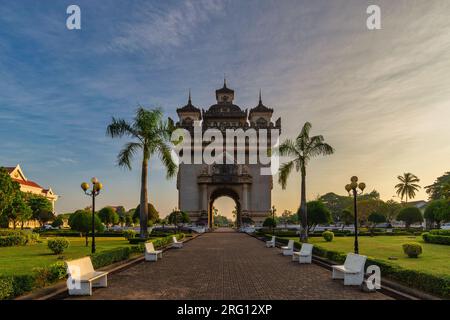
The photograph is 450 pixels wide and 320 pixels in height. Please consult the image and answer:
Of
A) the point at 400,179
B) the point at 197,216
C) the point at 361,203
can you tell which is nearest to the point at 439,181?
the point at 400,179

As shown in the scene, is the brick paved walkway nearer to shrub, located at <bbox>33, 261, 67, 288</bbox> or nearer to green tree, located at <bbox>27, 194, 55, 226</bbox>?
shrub, located at <bbox>33, 261, 67, 288</bbox>

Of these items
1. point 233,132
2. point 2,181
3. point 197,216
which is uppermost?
point 233,132

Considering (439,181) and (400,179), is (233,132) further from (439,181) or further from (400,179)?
(439,181)

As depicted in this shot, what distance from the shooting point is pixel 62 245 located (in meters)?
18.6

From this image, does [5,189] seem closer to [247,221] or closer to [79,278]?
[79,278]

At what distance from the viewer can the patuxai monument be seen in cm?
6366

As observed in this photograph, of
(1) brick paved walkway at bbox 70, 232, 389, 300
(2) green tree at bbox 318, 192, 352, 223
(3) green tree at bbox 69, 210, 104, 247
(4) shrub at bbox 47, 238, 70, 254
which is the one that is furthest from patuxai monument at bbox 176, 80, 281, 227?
(1) brick paved walkway at bbox 70, 232, 389, 300

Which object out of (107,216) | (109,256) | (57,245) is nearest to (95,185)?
(57,245)

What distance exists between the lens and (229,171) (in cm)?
6494

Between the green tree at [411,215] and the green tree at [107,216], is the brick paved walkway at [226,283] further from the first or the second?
the green tree at [411,215]

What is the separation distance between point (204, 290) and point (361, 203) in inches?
1875

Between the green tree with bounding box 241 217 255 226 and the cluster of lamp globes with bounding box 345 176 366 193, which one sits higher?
the cluster of lamp globes with bounding box 345 176 366 193

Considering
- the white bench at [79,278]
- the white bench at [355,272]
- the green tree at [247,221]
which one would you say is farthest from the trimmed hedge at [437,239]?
the green tree at [247,221]
